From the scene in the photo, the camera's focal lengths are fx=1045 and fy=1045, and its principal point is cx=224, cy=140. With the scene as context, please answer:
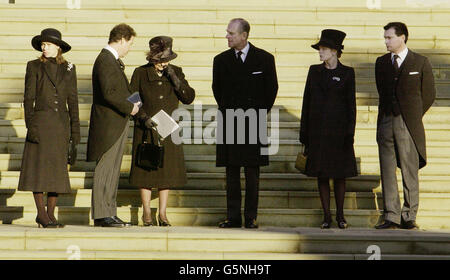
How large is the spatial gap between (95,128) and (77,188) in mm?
1180

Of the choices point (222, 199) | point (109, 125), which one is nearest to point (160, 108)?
point (109, 125)

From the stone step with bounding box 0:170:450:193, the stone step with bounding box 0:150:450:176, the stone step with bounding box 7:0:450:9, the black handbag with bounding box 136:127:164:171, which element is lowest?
the stone step with bounding box 0:170:450:193

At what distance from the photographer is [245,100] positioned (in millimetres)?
10711

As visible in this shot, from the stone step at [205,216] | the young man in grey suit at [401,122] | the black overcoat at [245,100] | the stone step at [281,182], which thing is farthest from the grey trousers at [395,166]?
the black overcoat at [245,100]

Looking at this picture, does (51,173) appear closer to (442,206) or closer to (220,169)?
(220,169)

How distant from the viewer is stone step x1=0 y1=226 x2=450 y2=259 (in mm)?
9477

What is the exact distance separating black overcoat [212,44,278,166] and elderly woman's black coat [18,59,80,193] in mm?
1554

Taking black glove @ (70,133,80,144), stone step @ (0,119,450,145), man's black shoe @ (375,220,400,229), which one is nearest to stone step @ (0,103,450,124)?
stone step @ (0,119,450,145)

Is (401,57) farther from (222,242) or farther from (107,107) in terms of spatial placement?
(107,107)

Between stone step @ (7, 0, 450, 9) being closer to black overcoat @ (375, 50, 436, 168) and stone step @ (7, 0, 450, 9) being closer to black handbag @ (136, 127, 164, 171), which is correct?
black overcoat @ (375, 50, 436, 168)

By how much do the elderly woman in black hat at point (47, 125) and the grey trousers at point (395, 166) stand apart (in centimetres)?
317

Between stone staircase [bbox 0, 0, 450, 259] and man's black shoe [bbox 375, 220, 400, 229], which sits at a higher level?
stone staircase [bbox 0, 0, 450, 259]

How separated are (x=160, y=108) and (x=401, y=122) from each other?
8.19 feet

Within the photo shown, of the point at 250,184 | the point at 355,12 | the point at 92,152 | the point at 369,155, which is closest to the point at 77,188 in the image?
the point at 92,152
